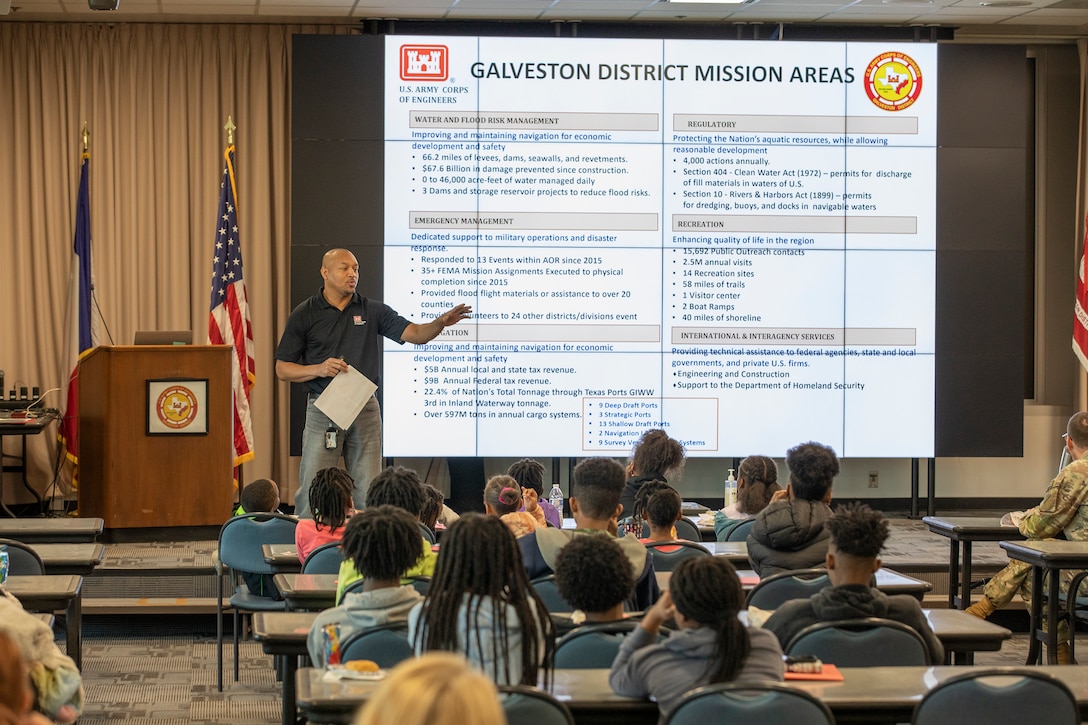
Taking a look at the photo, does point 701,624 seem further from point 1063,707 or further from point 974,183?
point 974,183

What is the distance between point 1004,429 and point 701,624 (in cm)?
680

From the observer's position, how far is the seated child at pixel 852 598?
337 centimetres

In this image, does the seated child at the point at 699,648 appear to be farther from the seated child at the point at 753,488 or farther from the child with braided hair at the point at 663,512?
the seated child at the point at 753,488

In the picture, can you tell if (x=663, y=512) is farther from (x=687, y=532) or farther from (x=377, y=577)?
(x=377, y=577)

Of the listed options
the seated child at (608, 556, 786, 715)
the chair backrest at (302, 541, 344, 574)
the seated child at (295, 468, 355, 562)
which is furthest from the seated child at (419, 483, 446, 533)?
the seated child at (608, 556, 786, 715)

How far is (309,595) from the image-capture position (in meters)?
4.08

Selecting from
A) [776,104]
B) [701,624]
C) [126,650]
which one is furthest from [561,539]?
[776,104]

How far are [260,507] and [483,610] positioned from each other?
297cm

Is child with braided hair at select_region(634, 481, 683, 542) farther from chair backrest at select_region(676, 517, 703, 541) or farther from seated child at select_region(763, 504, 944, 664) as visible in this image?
seated child at select_region(763, 504, 944, 664)

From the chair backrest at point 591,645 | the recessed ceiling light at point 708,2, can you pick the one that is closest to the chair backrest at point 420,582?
the chair backrest at point 591,645

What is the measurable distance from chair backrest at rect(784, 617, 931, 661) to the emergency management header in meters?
5.85

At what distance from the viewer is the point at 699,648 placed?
279 cm

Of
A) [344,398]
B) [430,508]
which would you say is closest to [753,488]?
[430,508]

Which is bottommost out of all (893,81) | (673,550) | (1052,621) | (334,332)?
(1052,621)
